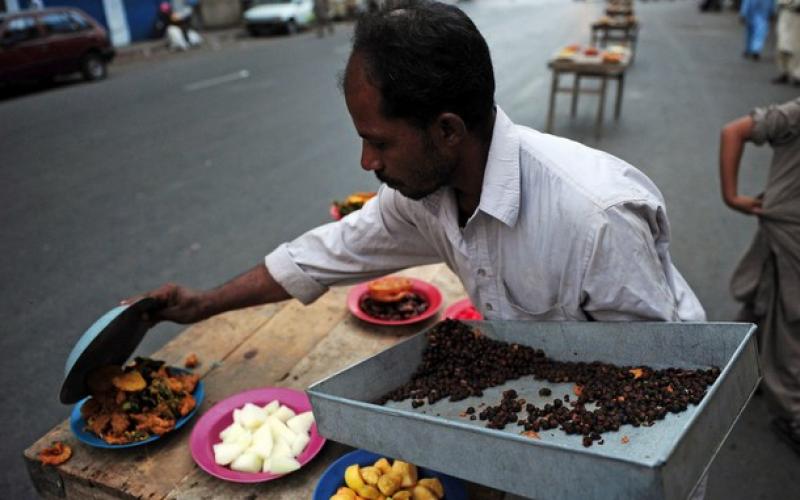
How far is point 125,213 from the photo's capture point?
5730mm

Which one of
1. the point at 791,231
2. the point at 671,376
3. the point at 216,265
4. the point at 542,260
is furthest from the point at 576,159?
the point at 216,265

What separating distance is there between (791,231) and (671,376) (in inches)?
71.1

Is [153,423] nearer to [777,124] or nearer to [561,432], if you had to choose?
[561,432]

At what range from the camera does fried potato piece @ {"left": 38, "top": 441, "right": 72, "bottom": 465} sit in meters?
1.72

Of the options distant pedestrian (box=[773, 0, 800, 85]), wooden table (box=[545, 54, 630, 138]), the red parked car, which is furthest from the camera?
the red parked car

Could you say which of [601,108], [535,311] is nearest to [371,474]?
[535,311]

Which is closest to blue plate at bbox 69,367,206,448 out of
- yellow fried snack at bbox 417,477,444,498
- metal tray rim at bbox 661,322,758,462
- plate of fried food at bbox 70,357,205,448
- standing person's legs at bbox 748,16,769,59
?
plate of fried food at bbox 70,357,205,448

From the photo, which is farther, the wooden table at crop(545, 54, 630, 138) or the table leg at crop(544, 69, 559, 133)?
the table leg at crop(544, 69, 559, 133)

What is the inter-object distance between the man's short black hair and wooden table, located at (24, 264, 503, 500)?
0.97 meters

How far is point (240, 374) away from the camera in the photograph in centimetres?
212

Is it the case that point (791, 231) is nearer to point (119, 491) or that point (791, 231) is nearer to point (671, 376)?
point (671, 376)

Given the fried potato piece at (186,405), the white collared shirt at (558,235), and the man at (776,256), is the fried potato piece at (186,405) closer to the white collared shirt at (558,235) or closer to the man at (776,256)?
the white collared shirt at (558,235)

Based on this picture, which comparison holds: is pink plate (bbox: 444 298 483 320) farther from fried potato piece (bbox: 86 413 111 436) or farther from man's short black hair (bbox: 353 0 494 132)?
fried potato piece (bbox: 86 413 111 436)

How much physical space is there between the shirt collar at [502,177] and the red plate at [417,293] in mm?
862
